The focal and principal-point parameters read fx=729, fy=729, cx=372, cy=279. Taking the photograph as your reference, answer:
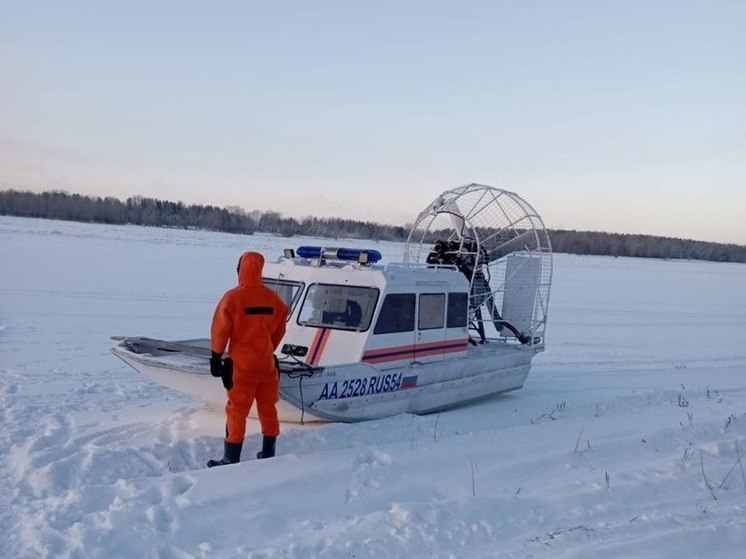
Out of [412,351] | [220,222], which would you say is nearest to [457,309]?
[412,351]

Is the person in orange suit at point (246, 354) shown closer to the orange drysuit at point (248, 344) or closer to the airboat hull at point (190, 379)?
the orange drysuit at point (248, 344)

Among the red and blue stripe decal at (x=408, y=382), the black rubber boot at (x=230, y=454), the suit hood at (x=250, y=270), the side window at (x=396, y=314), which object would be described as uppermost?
the suit hood at (x=250, y=270)

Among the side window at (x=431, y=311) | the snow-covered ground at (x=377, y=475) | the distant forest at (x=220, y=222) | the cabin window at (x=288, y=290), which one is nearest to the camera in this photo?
the snow-covered ground at (x=377, y=475)

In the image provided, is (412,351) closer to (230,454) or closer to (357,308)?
(357,308)

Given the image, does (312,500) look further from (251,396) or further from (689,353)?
(689,353)

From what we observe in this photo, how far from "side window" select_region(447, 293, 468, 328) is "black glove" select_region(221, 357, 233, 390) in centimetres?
405

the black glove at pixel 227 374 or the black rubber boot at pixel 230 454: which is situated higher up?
the black glove at pixel 227 374

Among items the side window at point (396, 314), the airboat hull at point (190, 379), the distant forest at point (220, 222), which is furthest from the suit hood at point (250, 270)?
the distant forest at point (220, 222)

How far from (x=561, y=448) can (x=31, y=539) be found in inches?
170

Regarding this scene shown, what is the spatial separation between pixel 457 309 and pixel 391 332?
5.13ft

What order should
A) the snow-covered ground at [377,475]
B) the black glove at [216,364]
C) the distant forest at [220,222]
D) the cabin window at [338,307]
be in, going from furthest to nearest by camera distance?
the distant forest at [220,222], the cabin window at [338,307], the black glove at [216,364], the snow-covered ground at [377,475]

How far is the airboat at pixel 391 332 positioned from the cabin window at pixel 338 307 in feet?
0.04

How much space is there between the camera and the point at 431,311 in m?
9.50

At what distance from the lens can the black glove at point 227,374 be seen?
6.44 meters
